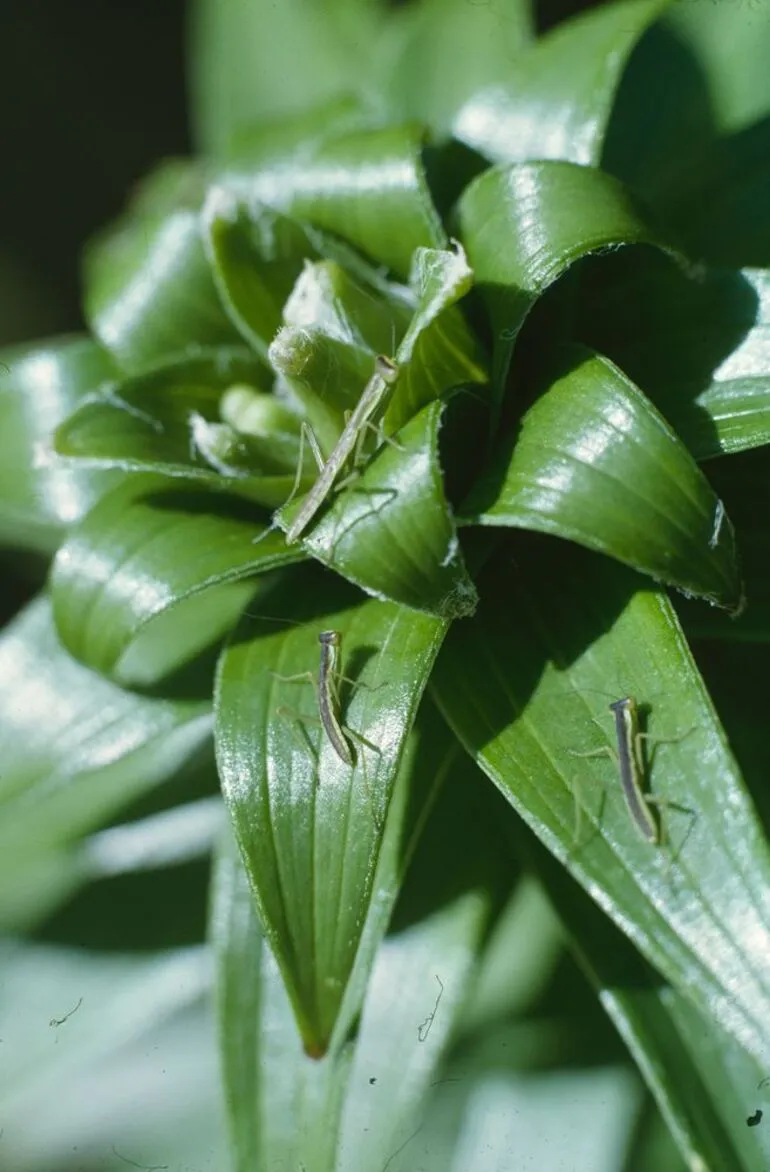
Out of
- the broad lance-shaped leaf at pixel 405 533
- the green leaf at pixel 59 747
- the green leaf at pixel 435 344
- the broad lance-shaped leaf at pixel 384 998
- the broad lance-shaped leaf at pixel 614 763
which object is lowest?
the broad lance-shaped leaf at pixel 384 998

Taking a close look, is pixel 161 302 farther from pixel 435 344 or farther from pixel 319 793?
pixel 319 793

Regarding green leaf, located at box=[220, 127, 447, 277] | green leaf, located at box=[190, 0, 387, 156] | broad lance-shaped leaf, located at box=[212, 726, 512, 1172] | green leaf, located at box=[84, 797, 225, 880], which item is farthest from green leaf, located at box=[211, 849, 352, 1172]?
green leaf, located at box=[190, 0, 387, 156]

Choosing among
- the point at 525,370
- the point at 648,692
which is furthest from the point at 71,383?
the point at 648,692

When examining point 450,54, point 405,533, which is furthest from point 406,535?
point 450,54

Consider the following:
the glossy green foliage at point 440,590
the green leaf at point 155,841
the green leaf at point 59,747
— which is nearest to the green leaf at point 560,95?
the glossy green foliage at point 440,590

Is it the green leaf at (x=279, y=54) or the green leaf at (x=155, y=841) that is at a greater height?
the green leaf at (x=279, y=54)

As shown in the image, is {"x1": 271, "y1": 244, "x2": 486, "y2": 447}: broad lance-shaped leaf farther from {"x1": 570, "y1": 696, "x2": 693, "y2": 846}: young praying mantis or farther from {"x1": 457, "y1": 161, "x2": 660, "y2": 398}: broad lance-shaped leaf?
{"x1": 570, "y1": 696, "x2": 693, "y2": 846}: young praying mantis

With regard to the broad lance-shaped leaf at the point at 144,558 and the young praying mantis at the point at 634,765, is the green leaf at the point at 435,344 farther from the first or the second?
the young praying mantis at the point at 634,765
